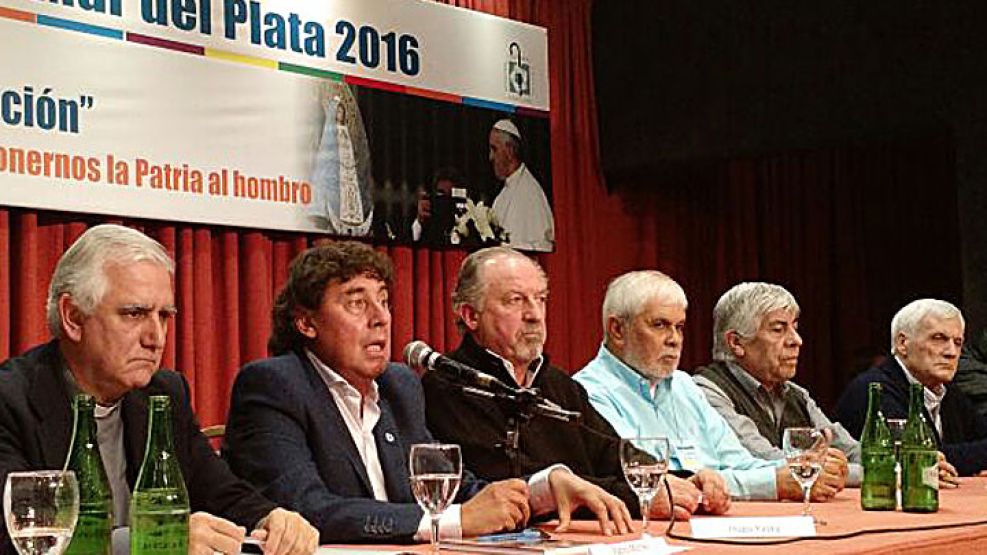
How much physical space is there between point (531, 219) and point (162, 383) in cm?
367

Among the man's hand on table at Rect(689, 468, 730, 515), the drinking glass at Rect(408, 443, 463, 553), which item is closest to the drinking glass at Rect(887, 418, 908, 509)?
the man's hand on table at Rect(689, 468, 730, 515)

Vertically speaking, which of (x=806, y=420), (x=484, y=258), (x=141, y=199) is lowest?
(x=806, y=420)

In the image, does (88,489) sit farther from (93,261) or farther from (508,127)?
(508,127)

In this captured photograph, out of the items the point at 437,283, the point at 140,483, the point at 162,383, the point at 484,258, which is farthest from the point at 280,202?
the point at 140,483

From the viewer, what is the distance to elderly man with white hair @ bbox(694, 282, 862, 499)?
171 inches

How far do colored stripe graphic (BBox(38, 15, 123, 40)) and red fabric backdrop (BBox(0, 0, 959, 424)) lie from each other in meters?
0.59

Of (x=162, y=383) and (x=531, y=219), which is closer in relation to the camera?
(x=162, y=383)

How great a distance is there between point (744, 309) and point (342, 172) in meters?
1.74

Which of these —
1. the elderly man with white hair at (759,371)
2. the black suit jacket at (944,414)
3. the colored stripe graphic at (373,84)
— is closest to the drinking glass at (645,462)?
the elderly man with white hair at (759,371)

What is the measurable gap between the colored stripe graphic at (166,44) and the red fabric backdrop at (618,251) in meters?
0.60

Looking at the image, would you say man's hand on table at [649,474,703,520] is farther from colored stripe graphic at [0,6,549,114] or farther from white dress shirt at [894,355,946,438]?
colored stripe graphic at [0,6,549,114]

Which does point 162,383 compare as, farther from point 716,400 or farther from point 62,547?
point 716,400

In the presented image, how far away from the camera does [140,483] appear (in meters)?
2.03

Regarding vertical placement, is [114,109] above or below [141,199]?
above
